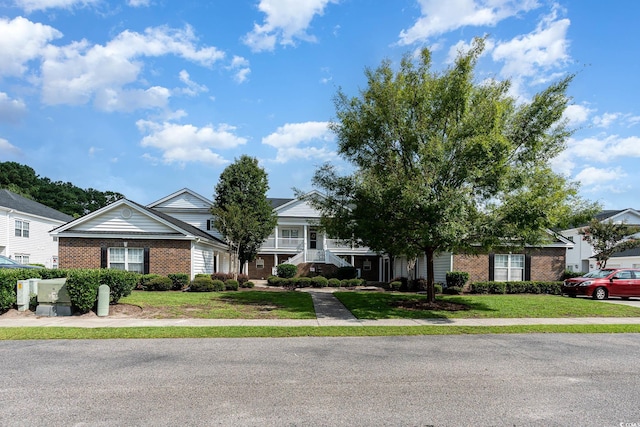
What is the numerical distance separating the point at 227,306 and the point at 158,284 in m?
6.94

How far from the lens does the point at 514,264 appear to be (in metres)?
24.4

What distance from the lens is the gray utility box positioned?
43.8 feet

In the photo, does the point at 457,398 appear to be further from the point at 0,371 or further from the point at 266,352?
the point at 0,371

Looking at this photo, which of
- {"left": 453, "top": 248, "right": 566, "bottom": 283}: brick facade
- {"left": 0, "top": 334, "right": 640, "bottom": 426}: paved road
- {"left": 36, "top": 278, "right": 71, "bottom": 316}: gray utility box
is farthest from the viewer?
{"left": 453, "top": 248, "right": 566, "bottom": 283}: brick facade

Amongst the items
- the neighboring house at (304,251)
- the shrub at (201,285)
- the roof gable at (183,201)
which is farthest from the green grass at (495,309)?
the roof gable at (183,201)

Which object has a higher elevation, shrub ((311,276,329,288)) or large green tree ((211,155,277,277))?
large green tree ((211,155,277,277))

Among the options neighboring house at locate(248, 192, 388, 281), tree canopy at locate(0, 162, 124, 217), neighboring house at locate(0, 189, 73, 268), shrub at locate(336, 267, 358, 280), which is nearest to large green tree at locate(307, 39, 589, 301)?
shrub at locate(336, 267, 358, 280)

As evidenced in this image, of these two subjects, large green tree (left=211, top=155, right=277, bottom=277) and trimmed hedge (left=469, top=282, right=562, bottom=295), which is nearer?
trimmed hedge (left=469, top=282, right=562, bottom=295)

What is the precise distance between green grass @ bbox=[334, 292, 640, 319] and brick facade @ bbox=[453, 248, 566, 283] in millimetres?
5279

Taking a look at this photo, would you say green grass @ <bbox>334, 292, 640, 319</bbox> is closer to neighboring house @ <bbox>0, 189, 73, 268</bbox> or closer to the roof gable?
the roof gable

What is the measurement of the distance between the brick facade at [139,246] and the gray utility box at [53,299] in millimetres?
9167

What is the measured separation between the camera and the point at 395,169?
14836 millimetres

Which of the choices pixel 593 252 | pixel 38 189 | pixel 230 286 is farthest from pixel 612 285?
pixel 38 189

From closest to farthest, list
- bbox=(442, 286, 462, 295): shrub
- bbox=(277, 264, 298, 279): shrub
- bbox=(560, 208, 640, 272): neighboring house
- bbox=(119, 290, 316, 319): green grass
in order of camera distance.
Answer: bbox=(119, 290, 316, 319): green grass → bbox=(442, 286, 462, 295): shrub → bbox=(277, 264, 298, 279): shrub → bbox=(560, 208, 640, 272): neighboring house
